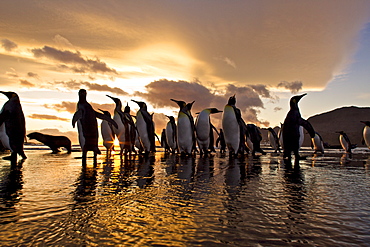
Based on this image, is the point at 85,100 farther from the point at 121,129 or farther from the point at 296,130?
the point at 296,130

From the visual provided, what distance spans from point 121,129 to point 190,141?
11.2 feet

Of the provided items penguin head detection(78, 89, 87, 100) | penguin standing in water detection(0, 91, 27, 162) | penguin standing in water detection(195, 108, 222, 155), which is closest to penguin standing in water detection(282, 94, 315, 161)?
penguin standing in water detection(195, 108, 222, 155)

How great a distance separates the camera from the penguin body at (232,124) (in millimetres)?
11758

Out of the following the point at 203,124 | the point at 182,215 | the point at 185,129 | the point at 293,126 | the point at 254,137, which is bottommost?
the point at 182,215

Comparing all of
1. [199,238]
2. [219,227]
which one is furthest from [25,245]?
[219,227]

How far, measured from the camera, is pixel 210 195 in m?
3.51

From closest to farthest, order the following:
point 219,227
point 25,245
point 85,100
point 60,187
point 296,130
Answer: point 25,245 → point 219,227 → point 60,187 → point 85,100 → point 296,130

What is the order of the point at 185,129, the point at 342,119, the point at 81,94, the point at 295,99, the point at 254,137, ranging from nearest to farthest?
1. the point at 81,94
2. the point at 295,99
3. the point at 185,129
4. the point at 254,137
5. the point at 342,119

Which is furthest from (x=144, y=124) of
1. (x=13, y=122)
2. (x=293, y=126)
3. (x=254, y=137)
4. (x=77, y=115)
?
(x=293, y=126)

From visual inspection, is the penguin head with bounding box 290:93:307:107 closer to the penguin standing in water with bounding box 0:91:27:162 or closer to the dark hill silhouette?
the penguin standing in water with bounding box 0:91:27:162

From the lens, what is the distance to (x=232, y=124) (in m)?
11.8

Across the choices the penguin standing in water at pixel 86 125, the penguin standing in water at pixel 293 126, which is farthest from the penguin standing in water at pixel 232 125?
the penguin standing in water at pixel 86 125

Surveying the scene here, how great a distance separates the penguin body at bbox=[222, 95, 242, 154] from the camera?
11.8 meters

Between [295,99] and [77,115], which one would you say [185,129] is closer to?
[295,99]
